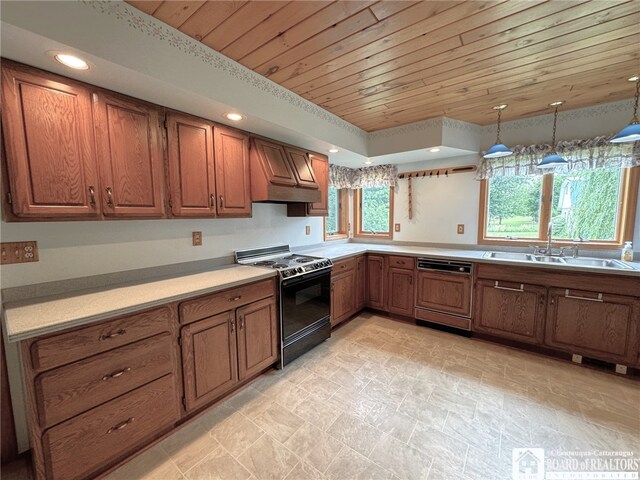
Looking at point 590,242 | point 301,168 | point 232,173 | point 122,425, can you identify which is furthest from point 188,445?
point 590,242

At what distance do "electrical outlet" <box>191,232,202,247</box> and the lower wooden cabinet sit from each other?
0.75 metres

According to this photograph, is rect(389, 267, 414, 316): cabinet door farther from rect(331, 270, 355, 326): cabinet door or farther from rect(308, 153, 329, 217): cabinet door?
rect(308, 153, 329, 217): cabinet door

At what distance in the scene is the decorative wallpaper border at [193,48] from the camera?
1.32 meters

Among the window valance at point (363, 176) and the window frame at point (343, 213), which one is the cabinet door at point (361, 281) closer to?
the window frame at point (343, 213)

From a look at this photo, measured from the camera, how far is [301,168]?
2.79 meters

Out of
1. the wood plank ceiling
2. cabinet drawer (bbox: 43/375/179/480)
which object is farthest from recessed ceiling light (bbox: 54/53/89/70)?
cabinet drawer (bbox: 43/375/179/480)

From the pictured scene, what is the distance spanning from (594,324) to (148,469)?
11.6ft

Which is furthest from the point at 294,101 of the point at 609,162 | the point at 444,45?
the point at 609,162

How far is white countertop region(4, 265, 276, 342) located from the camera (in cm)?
119

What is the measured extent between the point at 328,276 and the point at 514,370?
6.22 feet

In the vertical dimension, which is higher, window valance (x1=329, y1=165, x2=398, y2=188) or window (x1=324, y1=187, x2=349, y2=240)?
window valance (x1=329, y1=165, x2=398, y2=188)

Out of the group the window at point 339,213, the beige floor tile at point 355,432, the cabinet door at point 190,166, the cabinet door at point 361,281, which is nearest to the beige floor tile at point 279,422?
the beige floor tile at point 355,432

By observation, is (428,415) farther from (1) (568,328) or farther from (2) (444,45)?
(2) (444,45)

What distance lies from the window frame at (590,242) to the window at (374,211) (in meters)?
1.23
